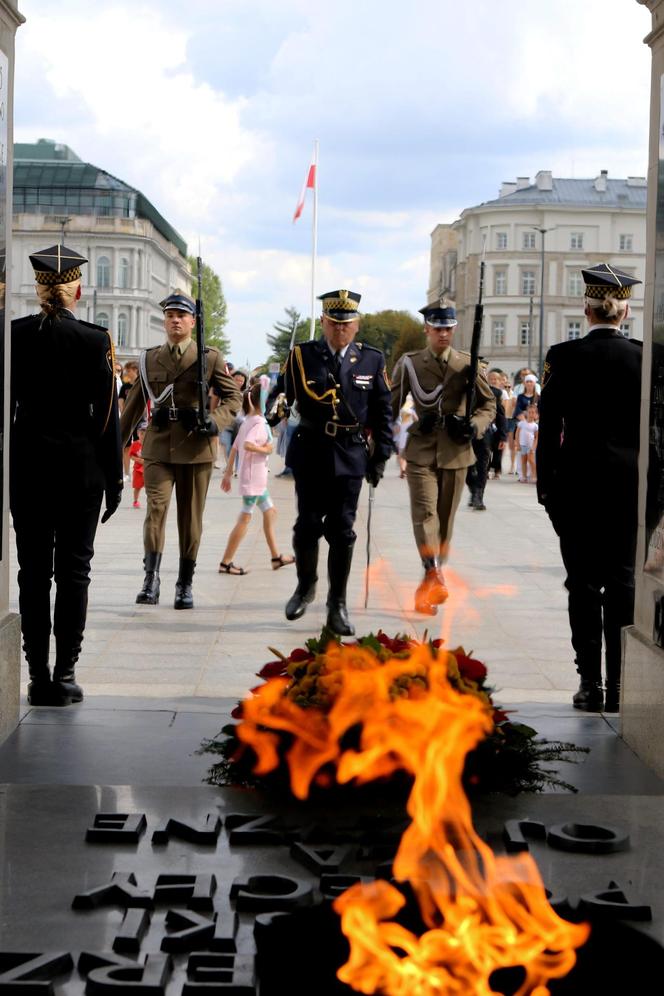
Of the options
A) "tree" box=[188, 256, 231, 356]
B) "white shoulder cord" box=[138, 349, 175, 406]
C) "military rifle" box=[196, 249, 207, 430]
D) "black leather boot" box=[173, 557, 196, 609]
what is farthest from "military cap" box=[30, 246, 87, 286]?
"tree" box=[188, 256, 231, 356]

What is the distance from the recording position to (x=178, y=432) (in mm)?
10039

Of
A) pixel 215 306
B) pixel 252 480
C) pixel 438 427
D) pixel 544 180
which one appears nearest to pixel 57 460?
pixel 438 427

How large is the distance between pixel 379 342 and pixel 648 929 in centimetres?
9804

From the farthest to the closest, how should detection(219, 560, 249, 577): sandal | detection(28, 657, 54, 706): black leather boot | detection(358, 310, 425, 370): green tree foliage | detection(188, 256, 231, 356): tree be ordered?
detection(188, 256, 231, 356): tree, detection(358, 310, 425, 370): green tree foliage, detection(219, 560, 249, 577): sandal, detection(28, 657, 54, 706): black leather boot

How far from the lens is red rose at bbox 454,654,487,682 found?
5.29 meters

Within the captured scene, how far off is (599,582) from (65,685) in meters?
2.46

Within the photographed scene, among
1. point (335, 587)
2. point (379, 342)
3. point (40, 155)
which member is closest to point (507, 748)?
point (335, 587)

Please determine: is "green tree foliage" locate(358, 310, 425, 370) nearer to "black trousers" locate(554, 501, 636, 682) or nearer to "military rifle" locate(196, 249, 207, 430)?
"military rifle" locate(196, 249, 207, 430)

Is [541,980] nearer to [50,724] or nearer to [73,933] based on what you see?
[73,933]

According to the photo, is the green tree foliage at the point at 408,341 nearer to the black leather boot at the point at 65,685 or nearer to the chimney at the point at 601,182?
the chimney at the point at 601,182

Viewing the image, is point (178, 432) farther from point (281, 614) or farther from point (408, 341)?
point (408, 341)

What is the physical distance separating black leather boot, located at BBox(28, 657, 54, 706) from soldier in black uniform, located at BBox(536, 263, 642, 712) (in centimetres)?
237

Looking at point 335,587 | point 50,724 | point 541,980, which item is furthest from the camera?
point 335,587

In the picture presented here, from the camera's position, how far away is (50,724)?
6.03 metres
